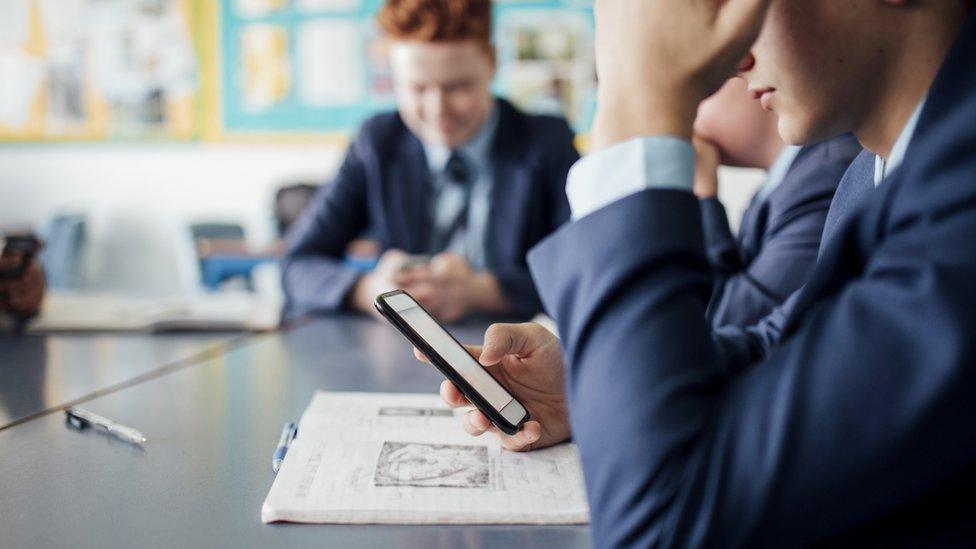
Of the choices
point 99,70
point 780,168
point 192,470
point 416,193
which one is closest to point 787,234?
point 780,168

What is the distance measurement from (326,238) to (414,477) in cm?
134

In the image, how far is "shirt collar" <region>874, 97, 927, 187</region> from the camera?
0.48m

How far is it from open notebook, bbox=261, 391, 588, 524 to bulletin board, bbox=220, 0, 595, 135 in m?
3.25

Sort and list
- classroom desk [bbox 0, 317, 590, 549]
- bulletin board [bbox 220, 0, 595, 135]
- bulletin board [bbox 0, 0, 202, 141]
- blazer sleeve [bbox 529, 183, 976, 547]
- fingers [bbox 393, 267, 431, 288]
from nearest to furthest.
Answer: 1. blazer sleeve [bbox 529, 183, 976, 547]
2. classroom desk [bbox 0, 317, 590, 549]
3. fingers [bbox 393, 267, 431, 288]
4. bulletin board [bbox 220, 0, 595, 135]
5. bulletin board [bbox 0, 0, 202, 141]

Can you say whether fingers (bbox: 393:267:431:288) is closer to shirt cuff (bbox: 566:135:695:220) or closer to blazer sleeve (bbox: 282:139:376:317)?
blazer sleeve (bbox: 282:139:376:317)

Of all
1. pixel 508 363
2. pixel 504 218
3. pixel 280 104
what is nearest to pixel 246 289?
pixel 280 104

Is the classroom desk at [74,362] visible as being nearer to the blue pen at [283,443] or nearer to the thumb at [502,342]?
the blue pen at [283,443]

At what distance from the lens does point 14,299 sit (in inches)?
57.8

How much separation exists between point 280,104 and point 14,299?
2.75 meters

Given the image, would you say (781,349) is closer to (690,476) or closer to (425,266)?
(690,476)

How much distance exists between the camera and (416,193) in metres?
1.92

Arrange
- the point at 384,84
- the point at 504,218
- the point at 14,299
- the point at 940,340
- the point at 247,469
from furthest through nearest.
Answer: the point at 384,84
the point at 504,218
the point at 14,299
the point at 247,469
the point at 940,340

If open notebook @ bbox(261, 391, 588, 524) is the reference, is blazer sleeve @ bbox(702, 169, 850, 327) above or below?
above

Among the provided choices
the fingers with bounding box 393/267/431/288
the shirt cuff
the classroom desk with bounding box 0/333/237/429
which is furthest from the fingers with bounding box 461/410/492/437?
the fingers with bounding box 393/267/431/288
